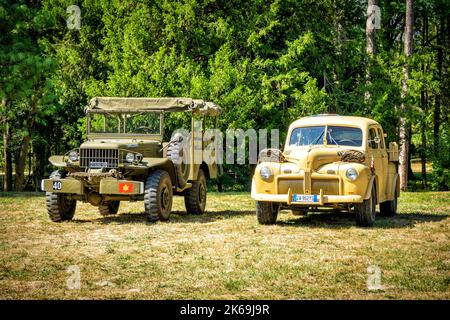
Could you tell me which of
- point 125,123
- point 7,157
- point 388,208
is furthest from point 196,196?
point 7,157

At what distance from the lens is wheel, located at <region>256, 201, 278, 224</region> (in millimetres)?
12156

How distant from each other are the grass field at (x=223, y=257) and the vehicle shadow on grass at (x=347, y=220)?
0.02 metres

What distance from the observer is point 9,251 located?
31.3 ft

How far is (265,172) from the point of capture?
11930 millimetres

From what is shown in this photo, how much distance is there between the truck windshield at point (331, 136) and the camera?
12.7m

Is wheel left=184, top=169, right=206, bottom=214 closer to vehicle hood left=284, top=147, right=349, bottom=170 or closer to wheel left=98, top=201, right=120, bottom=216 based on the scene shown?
wheel left=98, top=201, right=120, bottom=216

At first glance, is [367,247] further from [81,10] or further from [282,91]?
[81,10]

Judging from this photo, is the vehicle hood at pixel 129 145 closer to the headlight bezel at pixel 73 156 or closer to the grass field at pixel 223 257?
the headlight bezel at pixel 73 156

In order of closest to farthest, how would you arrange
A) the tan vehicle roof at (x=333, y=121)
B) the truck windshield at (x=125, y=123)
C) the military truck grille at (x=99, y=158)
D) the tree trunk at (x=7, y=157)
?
1. the military truck grille at (x=99, y=158)
2. the tan vehicle roof at (x=333, y=121)
3. the truck windshield at (x=125, y=123)
4. the tree trunk at (x=7, y=157)

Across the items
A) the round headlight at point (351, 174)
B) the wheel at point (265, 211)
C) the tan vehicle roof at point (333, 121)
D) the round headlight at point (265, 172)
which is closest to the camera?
the round headlight at point (351, 174)

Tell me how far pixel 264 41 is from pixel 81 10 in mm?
7576

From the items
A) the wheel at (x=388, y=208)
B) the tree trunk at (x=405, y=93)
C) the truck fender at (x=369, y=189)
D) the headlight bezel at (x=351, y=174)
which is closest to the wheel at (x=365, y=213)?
the truck fender at (x=369, y=189)

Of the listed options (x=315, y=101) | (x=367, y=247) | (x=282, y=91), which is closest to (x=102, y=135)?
(x=367, y=247)

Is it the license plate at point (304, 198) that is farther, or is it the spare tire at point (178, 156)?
the spare tire at point (178, 156)
